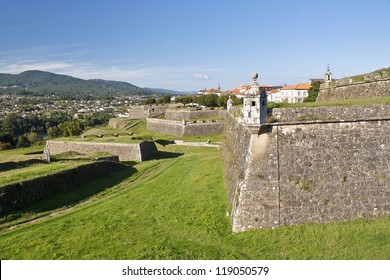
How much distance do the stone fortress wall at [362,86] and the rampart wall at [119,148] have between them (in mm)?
16298

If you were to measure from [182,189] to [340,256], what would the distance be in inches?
372

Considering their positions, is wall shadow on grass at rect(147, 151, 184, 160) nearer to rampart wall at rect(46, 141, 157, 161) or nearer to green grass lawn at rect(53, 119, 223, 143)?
rampart wall at rect(46, 141, 157, 161)

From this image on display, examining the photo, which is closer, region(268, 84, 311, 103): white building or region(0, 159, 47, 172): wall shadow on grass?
region(0, 159, 47, 172): wall shadow on grass

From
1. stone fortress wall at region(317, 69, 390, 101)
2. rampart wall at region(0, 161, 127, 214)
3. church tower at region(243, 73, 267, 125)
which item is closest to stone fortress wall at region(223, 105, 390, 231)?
church tower at region(243, 73, 267, 125)

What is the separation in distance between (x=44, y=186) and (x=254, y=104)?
12.1 meters

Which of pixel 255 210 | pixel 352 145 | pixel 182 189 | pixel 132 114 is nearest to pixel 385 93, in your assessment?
pixel 352 145

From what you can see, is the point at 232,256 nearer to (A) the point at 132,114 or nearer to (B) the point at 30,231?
(B) the point at 30,231

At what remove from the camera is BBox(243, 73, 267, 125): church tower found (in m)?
11.4

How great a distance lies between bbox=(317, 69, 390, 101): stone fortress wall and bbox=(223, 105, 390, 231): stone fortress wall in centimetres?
586

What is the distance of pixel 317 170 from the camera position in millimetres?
11648

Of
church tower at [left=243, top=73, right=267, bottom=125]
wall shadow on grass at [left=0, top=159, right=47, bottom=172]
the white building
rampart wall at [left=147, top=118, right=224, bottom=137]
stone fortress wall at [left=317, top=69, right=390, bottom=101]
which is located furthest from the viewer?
the white building

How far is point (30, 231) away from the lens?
1311 cm

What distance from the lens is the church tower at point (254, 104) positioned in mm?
11359

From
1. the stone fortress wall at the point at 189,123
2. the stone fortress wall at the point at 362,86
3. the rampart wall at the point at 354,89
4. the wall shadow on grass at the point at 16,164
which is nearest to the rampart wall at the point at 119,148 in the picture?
the wall shadow on grass at the point at 16,164
